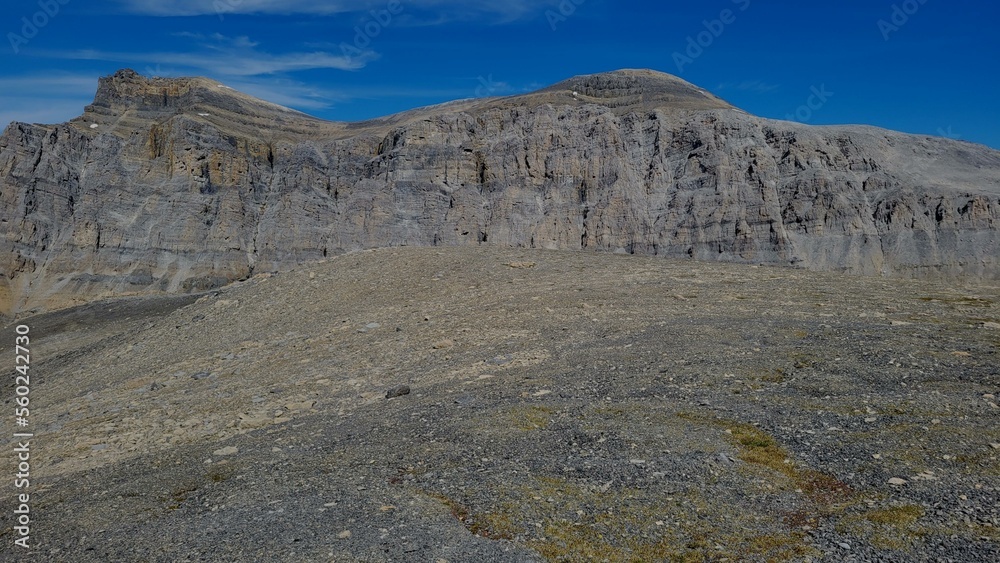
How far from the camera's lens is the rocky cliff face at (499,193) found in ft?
249

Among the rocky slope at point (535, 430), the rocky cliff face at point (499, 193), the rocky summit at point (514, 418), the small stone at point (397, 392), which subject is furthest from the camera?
the rocky cliff face at point (499, 193)

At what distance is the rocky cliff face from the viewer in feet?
249

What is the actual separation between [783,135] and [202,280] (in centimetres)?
7578

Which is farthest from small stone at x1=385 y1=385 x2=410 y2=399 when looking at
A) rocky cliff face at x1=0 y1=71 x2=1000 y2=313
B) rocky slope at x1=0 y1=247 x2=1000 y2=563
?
rocky cliff face at x1=0 y1=71 x2=1000 y2=313

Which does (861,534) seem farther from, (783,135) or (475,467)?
(783,135)

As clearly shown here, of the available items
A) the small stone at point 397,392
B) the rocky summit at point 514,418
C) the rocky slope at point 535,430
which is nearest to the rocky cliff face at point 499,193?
the rocky summit at point 514,418

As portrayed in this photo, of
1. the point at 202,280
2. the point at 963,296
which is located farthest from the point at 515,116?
the point at 963,296

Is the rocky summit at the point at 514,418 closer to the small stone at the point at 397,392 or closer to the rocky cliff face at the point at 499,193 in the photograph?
the small stone at the point at 397,392

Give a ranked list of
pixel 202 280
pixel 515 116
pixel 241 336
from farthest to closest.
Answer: pixel 515 116
pixel 202 280
pixel 241 336

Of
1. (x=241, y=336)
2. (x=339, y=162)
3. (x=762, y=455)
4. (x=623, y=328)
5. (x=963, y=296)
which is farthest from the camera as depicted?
(x=339, y=162)

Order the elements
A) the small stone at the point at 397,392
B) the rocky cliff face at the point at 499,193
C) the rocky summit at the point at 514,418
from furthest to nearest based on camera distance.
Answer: the rocky cliff face at the point at 499,193
the small stone at the point at 397,392
the rocky summit at the point at 514,418

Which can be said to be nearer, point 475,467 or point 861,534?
point 861,534

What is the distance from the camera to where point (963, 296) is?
28.6 metres

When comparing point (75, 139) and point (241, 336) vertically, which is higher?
point (75, 139)
